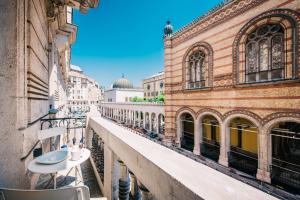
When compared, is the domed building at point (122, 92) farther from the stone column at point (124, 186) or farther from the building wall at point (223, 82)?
the stone column at point (124, 186)

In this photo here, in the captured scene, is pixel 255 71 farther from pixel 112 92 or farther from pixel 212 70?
pixel 112 92

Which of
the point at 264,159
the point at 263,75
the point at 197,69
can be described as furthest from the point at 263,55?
the point at 264,159

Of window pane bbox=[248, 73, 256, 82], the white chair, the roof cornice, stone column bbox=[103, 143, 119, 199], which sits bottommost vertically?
stone column bbox=[103, 143, 119, 199]

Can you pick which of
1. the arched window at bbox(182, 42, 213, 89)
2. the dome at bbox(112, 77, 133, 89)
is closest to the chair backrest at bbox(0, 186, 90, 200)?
the arched window at bbox(182, 42, 213, 89)

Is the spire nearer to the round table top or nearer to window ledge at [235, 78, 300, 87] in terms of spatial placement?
window ledge at [235, 78, 300, 87]

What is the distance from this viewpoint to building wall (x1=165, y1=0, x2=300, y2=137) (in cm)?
698

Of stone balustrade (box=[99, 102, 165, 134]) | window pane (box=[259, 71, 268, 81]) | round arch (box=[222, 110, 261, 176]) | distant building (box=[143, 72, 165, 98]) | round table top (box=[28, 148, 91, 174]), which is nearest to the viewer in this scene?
round table top (box=[28, 148, 91, 174])

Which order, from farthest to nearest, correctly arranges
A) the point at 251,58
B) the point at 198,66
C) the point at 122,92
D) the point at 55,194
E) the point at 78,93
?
the point at 78,93
the point at 122,92
the point at 198,66
the point at 251,58
the point at 55,194

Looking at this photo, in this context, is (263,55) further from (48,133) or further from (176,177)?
(48,133)

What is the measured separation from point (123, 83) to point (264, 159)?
44794 mm

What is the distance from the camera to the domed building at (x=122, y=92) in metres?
45.7

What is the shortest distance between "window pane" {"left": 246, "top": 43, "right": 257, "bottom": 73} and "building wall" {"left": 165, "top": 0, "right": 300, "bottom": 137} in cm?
80

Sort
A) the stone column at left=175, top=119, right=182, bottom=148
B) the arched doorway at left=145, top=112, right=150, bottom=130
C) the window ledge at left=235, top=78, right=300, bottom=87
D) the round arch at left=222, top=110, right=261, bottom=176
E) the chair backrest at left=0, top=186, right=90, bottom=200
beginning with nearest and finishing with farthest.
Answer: the chair backrest at left=0, top=186, right=90, bottom=200 → the window ledge at left=235, top=78, right=300, bottom=87 → the round arch at left=222, top=110, right=261, bottom=176 → the stone column at left=175, top=119, right=182, bottom=148 → the arched doorway at left=145, top=112, right=150, bottom=130

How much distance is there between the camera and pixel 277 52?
24.7ft
